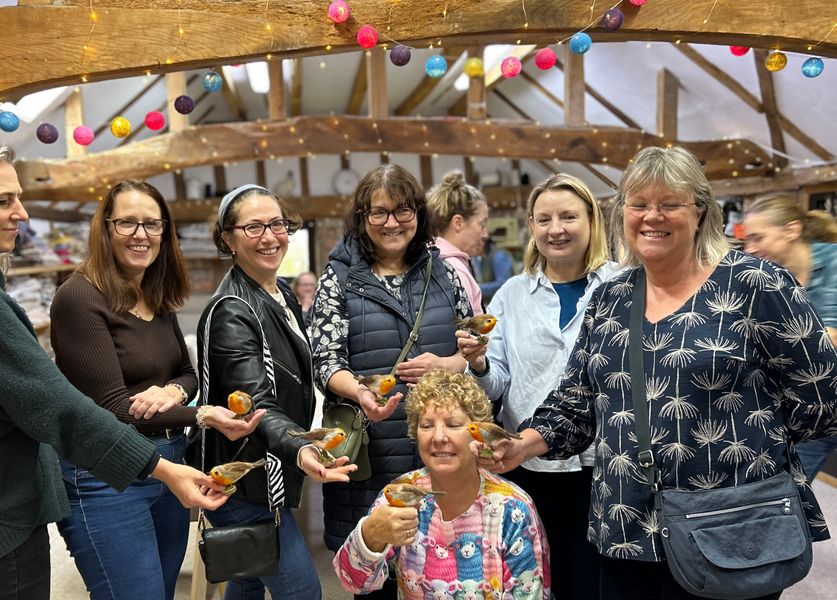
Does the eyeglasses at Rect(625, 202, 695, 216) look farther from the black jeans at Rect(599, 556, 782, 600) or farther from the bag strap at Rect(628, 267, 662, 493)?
the black jeans at Rect(599, 556, 782, 600)

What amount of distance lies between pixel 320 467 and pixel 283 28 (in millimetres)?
1642

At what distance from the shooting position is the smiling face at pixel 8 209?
1.38 metres

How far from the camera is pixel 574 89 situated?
703 centimetres

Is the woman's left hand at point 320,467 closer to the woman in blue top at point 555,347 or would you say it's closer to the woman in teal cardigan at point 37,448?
the woman in teal cardigan at point 37,448

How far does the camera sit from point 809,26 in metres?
2.54

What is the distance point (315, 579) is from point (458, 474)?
483 millimetres

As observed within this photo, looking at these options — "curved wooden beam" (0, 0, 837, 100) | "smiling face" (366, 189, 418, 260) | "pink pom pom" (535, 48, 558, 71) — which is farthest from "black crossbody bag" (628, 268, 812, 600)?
"pink pom pom" (535, 48, 558, 71)

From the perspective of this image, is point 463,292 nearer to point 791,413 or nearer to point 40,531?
point 791,413

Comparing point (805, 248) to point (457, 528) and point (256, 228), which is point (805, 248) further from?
point (256, 228)

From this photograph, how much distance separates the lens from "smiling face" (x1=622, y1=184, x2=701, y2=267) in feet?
4.64

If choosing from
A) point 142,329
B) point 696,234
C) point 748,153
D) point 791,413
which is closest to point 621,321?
point 696,234

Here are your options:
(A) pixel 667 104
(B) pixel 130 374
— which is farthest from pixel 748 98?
(B) pixel 130 374

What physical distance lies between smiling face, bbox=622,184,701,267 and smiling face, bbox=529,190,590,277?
2.02 ft

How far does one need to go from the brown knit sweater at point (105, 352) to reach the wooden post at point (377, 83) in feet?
17.0
